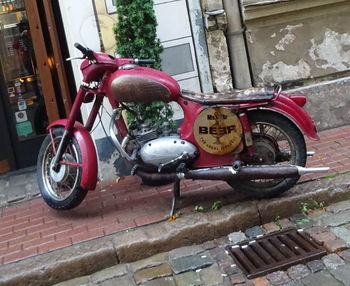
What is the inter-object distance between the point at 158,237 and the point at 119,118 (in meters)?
1.13

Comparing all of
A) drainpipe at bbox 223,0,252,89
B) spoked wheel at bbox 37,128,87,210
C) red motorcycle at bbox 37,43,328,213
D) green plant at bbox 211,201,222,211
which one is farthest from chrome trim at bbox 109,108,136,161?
drainpipe at bbox 223,0,252,89

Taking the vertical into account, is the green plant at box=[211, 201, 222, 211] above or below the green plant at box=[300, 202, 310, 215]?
above

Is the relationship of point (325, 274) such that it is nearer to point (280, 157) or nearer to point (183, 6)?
point (280, 157)

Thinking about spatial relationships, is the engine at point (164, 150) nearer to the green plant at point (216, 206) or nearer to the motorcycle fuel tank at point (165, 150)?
the motorcycle fuel tank at point (165, 150)

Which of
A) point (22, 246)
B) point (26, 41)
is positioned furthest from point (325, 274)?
point (26, 41)

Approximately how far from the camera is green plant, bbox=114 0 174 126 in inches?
211

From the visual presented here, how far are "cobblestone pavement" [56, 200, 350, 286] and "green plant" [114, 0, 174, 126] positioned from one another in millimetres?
1541

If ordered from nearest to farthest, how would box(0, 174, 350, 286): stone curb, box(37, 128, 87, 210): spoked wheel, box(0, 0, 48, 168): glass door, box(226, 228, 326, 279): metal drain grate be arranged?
1. box(226, 228, 326, 279): metal drain grate
2. box(0, 174, 350, 286): stone curb
3. box(37, 128, 87, 210): spoked wheel
4. box(0, 0, 48, 168): glass door

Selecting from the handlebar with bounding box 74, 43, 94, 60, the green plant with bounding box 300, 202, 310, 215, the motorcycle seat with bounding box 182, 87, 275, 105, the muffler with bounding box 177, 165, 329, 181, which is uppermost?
the handlebar with bounding box 74, 43, 94, 60

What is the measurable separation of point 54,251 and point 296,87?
3.51m

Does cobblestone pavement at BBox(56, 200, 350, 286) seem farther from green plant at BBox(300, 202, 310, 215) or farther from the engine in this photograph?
the engine

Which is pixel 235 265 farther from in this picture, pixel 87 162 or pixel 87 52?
pixel 87 52

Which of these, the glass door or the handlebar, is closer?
the handlebar

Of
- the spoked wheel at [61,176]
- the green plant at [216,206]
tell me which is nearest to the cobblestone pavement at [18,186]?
the spoked wheel at [61,176]
